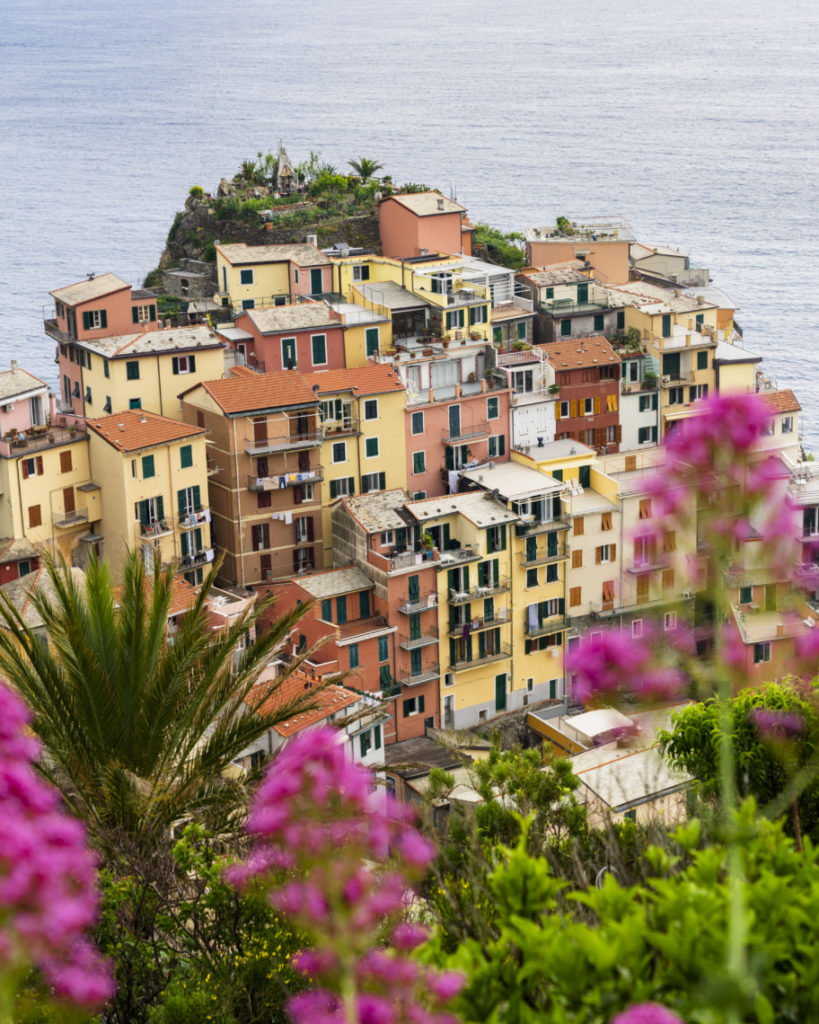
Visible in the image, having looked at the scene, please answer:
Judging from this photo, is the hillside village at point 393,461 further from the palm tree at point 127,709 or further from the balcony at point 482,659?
the palm tree at point 127,709

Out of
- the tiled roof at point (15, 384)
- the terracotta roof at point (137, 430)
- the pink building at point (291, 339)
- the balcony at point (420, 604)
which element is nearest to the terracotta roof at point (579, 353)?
the pink building at point (291, 339)

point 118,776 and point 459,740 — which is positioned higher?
point 118,776

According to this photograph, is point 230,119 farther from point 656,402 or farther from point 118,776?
point 118,776

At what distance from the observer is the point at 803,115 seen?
7362 inches

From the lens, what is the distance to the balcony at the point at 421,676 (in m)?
49.7

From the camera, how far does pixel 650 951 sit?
944 centimetres

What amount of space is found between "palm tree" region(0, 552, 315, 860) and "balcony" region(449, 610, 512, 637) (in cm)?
3294

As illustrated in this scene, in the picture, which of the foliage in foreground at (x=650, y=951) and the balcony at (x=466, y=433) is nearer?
the foliage in foreground at (x=650, y=951)

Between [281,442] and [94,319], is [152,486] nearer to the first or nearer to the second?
[281,442]

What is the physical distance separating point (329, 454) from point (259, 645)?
1423 inches

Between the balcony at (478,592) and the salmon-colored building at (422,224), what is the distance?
62.1ft

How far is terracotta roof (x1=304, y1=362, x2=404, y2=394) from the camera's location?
2106 inches

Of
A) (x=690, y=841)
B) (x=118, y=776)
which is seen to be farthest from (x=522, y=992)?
(x=118, y=776)

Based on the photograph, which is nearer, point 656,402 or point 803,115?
point 656,402
